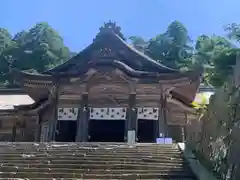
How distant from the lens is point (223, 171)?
6.69 m

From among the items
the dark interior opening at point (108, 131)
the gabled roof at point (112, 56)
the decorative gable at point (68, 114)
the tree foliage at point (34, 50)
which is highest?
the tree foliage at point (34, 50)

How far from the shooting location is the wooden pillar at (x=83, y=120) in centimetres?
1413

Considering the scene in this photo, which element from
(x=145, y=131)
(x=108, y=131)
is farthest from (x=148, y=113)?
(x=108, y=131)

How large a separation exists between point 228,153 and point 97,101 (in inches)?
344

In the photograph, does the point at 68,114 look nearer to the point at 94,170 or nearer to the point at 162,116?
the point at 162,116

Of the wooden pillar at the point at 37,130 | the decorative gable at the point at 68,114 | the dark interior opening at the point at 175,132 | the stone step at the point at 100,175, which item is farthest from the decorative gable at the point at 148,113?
the stone step at the point at 100,175

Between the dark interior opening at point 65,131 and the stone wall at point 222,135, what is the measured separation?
24.1ft

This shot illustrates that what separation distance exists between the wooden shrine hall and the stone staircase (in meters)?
4.72

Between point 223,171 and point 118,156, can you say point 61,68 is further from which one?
point 223,171

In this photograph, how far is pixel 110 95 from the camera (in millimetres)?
14758

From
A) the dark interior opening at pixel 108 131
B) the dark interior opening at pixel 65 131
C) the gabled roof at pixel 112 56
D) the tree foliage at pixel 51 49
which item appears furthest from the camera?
the tree foliage at pixel 51 49

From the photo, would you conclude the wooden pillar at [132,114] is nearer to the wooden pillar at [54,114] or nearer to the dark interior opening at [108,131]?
the wooden pillar at [54,114]

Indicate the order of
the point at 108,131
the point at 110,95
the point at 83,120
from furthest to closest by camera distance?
the point at 108,131
the point at 110,95
the point at 83,120

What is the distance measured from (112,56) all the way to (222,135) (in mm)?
8626
